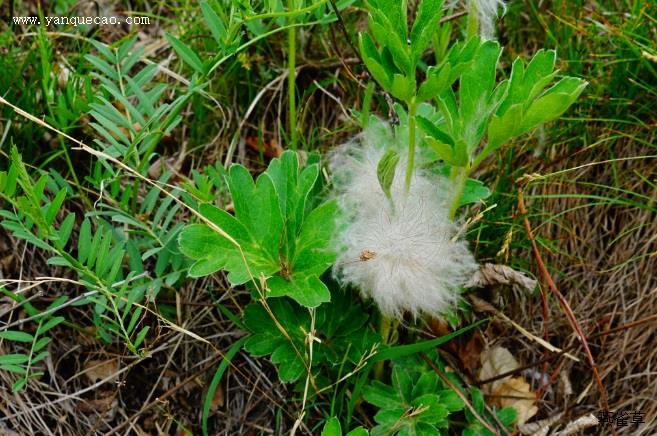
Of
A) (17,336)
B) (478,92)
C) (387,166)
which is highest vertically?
(478,92)

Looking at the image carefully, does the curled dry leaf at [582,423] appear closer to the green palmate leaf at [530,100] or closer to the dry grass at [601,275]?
the dry grass at [601,275]

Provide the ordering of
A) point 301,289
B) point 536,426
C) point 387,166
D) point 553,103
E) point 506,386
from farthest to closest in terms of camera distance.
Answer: point 506,386 → point 536,426 → point 301,289 → point 387,166 → point 553,103

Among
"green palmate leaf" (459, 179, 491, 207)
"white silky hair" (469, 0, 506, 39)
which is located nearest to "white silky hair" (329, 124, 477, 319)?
"green palmate leaf" (459, 179, 491, 207)

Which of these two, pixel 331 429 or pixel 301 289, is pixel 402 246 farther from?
pixel 331 429

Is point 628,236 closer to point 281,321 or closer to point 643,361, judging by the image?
point 643,361

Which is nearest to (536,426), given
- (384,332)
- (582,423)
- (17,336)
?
(582,423)
